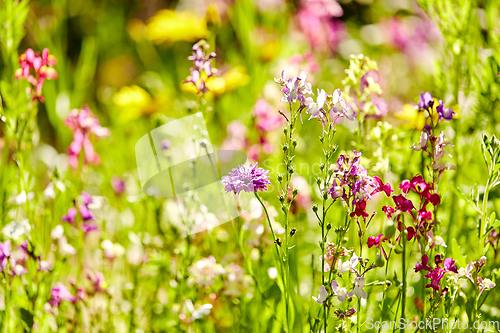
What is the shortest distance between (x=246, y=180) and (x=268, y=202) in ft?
1.78

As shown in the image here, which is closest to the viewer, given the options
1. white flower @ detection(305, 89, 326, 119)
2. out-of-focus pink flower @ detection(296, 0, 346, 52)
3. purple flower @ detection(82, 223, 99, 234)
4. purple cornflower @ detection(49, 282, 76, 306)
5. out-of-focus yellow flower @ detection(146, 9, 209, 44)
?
white flower @ detection(305, 89, 326, 119)

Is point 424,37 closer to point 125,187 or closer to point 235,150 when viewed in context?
point 235,150

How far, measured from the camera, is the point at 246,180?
25.9 inches

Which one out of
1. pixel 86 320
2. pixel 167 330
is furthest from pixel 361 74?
pixel 86 320

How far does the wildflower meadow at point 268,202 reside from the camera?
67 centimetres

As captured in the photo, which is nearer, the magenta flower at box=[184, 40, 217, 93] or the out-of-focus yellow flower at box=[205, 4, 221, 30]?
the magenta flower at box=[184, 40, 217, 93]

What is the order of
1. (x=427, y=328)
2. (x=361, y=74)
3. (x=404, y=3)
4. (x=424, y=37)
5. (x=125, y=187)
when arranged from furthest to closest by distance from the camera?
(x=424, y=37) → (x=404, y=3) → (x=125, y=187) → (x=361, y=74) → (x=427, y=328)

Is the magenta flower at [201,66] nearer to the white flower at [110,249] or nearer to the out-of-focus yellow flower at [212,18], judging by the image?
the out-of-focus yellow flower at [212,18]

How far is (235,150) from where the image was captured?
1312mm

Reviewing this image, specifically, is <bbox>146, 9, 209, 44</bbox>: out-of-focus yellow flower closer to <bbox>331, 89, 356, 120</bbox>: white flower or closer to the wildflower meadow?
the wildflower meadow

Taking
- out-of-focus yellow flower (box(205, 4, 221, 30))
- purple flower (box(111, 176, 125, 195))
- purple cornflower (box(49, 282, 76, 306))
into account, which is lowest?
purple cornflower (box(49, 282, 76, 306))

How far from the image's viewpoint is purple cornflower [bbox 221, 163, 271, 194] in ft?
2.13

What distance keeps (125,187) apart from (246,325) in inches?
26.8

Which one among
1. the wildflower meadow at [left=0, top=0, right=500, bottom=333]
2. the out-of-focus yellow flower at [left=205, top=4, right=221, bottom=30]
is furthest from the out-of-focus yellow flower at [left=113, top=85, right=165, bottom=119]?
the out-of-focus yellow flower at [left=205, top=4, right=221, bottom=30]
